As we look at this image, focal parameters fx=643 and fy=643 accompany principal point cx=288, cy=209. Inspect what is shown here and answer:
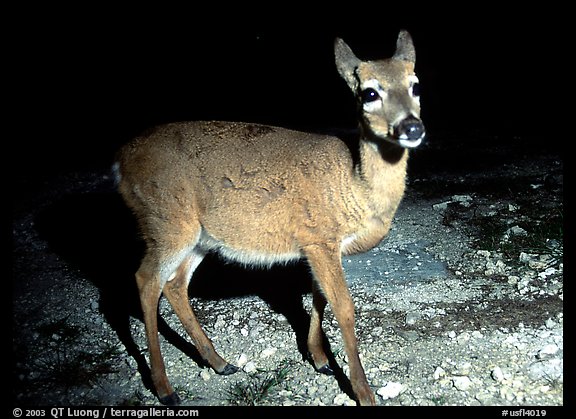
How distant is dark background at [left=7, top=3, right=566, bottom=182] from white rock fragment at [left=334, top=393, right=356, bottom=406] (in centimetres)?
782

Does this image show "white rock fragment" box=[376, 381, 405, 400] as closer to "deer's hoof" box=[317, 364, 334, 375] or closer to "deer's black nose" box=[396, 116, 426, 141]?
"deer's hoof" box=[317, 364, 334, 375]

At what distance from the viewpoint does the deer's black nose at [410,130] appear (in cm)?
375

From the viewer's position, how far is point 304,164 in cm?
442

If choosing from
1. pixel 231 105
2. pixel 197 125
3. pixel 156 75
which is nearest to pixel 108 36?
pixel 156 75

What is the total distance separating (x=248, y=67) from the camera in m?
17.1

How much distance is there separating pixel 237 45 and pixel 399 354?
1453 cm

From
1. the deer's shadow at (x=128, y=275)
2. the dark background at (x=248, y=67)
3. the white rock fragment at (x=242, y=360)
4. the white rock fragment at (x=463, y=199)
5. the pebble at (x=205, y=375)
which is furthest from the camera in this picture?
the dark background at (x=248, y=67)

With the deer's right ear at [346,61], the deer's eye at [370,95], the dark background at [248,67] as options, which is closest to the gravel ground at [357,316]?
the deer's eye at [370,95]

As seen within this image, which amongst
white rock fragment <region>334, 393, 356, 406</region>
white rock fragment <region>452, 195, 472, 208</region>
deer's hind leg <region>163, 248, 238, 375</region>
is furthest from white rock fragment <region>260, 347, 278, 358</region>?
white rock fragment <region>452, 195, 472, 208</region>

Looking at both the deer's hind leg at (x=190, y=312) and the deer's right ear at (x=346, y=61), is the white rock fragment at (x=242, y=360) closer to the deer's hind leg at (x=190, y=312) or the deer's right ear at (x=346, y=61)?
the deer's hind leg at (x=190, y=312)

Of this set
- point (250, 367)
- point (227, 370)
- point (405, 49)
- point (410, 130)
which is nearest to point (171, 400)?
point (227, 370)

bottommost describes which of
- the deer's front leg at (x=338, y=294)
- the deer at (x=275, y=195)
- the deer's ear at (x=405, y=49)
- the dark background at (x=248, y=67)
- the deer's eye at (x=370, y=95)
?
the dark background at (x=248, y=67)

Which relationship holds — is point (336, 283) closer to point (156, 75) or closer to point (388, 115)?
point (388, 115)

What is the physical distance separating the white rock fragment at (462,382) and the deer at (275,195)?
56 centimetres
